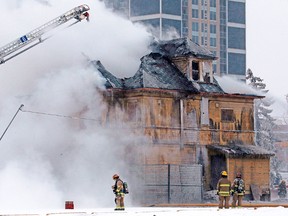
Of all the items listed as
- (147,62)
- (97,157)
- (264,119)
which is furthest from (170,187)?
(264,119)

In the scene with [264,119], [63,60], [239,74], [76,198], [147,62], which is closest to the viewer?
[76,198]

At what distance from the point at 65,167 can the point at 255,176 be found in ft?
42.0

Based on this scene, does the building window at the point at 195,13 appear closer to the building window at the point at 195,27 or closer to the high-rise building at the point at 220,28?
the high-rise building at the point at 220,28

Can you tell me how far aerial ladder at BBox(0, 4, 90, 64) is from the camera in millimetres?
53688

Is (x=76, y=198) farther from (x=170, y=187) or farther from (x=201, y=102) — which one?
(x=201, y=102)

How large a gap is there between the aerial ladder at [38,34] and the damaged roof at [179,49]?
797 centimetres

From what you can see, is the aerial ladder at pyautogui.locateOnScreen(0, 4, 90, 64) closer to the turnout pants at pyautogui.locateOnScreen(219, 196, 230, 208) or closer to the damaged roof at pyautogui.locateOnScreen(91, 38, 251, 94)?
the damaged roof at pyautogui.locateOnScreen(91, 38, 251, 94)

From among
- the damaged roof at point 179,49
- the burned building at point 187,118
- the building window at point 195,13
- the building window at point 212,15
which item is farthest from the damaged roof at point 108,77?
the building window at point 212,15

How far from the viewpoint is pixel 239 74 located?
188 meters

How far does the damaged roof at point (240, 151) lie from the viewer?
58.0 m

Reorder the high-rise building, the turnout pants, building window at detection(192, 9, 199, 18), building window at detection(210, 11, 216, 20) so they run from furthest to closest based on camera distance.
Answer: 1. building window at detection(210, 11, 216, 20)
2. building window at detection(192, 9, 199, 18)
3. the high-rise building
4. the turnout pants

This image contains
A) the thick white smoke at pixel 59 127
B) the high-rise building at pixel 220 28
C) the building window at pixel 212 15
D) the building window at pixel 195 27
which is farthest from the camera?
the building window at pixel 212 15

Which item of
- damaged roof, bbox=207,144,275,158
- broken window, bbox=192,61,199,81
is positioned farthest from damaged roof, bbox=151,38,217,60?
damaged roof, bbox=207,144,275,158

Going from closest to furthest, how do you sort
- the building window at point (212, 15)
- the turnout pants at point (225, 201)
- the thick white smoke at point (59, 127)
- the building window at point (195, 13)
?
the turnout pants at point (225, 201)
the thick white smoke at point (59, 127)
the building window at point (195, 13)
the building window at point (212, 15)
